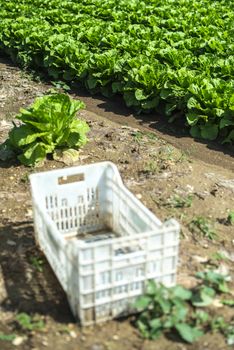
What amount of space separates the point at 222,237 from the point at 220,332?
4.20 feet

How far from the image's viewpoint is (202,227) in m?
5.18

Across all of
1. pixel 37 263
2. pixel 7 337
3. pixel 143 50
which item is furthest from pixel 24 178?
pixel 143 50

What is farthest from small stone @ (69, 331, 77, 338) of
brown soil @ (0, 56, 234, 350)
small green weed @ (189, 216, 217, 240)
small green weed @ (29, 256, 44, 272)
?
small green weed @ (189, 216, 217, 240)

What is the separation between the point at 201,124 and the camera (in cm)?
734

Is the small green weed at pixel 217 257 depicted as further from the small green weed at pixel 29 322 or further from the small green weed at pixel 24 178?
the small green weed at pixel 24 178

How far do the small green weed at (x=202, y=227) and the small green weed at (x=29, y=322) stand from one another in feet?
5.60

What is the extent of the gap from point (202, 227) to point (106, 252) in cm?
161

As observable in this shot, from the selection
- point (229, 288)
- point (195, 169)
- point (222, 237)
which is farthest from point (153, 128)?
point (229, 288)

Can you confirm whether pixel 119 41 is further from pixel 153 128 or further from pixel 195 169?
pixel 195 169

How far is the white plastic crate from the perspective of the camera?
12.5 ft

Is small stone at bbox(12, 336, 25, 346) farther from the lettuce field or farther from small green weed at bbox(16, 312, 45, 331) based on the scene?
the lettuce field

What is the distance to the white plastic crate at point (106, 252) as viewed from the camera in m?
3.80

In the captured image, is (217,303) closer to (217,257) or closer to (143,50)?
(217,257)

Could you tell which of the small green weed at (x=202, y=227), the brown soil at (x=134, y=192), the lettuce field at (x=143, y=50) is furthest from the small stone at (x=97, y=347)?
the lettuce field at (x=143, y=50)
